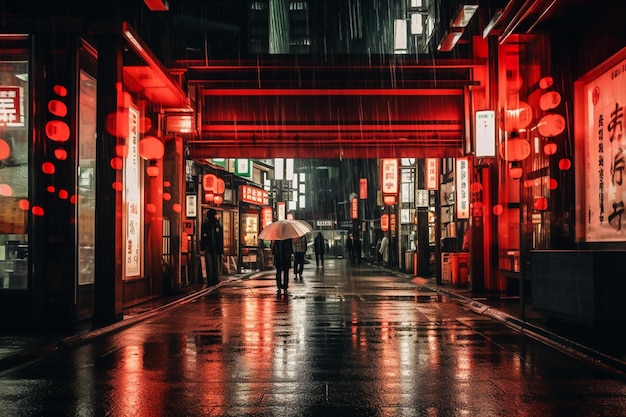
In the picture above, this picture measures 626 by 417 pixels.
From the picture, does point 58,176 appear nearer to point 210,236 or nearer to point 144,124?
point 144,124

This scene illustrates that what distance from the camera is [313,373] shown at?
31.2ft

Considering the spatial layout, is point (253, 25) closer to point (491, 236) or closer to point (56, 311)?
point (491, 236)

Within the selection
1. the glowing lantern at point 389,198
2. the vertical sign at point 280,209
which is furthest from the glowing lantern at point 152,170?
the vertical sign at point 280,209

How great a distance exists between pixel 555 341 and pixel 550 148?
7.07 m

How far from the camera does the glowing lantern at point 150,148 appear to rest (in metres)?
20.7

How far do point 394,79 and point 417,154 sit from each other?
4075 millimetres

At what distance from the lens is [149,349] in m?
11.8

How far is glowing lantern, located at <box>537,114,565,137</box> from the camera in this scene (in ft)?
58.2

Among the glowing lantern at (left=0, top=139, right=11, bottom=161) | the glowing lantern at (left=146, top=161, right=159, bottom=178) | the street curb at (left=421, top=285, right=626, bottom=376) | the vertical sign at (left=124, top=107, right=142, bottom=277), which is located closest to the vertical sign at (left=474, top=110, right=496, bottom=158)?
the street curb at (left=421, top=285, right=626, bottom=376)

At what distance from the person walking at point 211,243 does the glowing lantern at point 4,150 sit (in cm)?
1314

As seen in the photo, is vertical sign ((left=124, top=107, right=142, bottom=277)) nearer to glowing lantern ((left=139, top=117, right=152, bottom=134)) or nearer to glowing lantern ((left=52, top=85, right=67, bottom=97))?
glowing lantern ((left=139, top=117, right=152, bottom=134))

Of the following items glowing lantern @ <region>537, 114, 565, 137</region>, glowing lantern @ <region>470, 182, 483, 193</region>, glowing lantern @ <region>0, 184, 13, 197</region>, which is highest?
glowing lantern @ <region>537, 114, 565, 137</region>

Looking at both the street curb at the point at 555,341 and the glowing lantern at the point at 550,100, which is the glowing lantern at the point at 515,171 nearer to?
the glowing lantern at the point at 550,100

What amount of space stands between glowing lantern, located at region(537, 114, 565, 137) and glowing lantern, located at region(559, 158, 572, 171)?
2.24 ft
